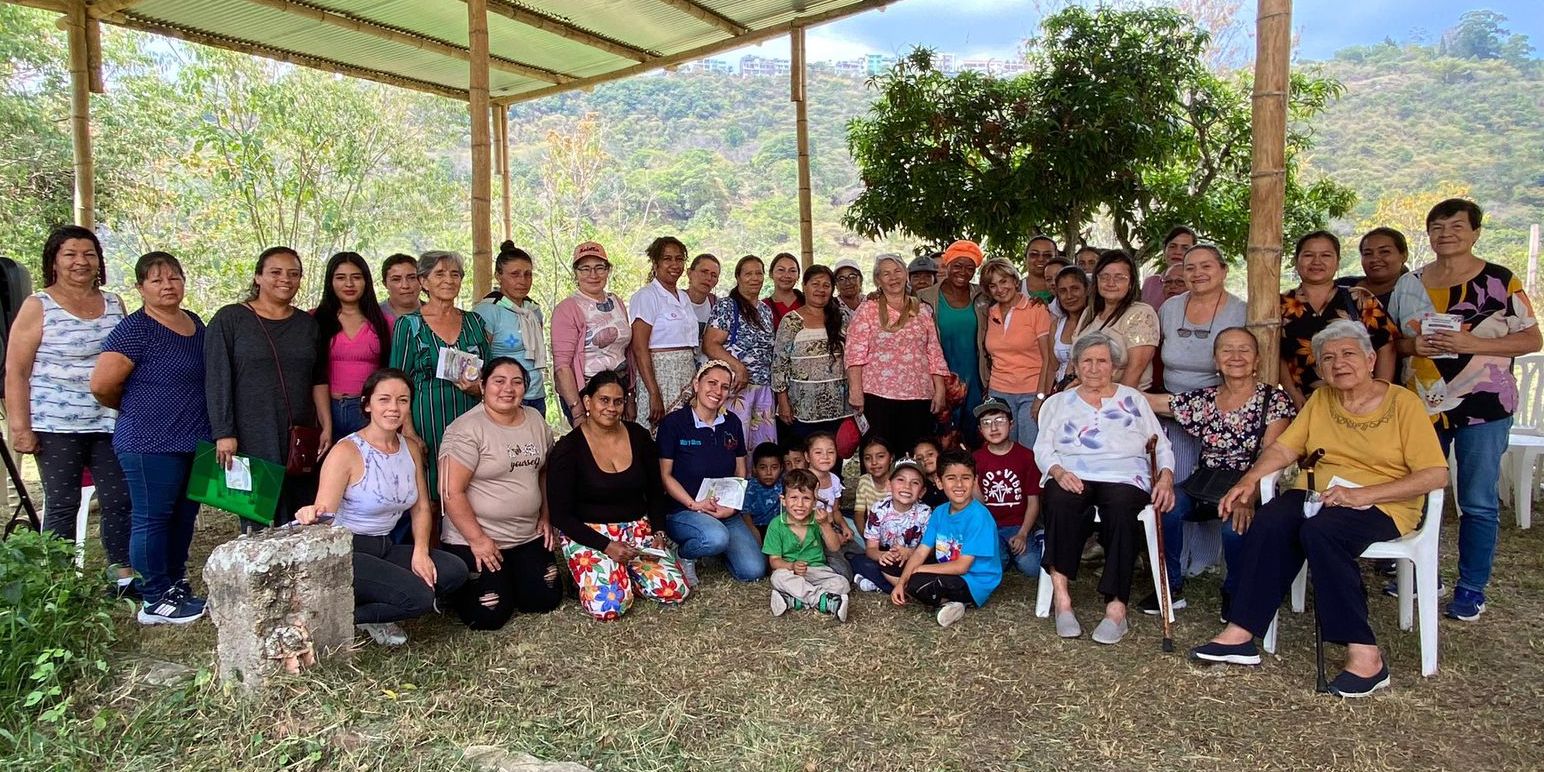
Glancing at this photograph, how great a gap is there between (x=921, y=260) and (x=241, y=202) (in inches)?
A: 433

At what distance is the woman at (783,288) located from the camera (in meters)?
5.04

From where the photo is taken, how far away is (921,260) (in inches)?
222

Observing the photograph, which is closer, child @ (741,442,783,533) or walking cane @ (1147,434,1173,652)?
walking cane @ (1147,434,1173,652)

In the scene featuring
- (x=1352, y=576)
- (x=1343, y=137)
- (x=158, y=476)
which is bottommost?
(x=1352, y=576)

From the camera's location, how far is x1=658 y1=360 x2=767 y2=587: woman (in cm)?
439

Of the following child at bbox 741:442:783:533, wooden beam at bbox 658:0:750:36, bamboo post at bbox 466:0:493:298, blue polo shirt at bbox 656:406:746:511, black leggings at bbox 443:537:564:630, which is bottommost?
black leggings at bbox 443:537:564:630

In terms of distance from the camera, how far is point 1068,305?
4531mm

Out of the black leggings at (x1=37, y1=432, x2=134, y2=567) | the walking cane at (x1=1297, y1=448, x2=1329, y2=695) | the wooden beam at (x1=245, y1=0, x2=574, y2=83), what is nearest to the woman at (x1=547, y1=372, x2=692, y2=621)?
the black leggings at (x1=37, y1=432, x2=134, y2=567)

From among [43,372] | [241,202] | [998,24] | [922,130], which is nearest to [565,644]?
[43,372]

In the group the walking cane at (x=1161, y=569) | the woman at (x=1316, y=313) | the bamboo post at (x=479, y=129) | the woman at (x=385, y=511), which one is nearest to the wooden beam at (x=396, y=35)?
the bamboo post at (x=479, y=129)

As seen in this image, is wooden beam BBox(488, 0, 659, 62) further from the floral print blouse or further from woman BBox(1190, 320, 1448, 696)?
woman BBox(1190, 320, 1448, 696)

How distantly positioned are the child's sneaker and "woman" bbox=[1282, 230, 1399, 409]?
5.35 feet

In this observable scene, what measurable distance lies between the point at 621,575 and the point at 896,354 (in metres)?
1.81

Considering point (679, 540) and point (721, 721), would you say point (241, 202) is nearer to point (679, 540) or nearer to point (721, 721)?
point (679, 540)
